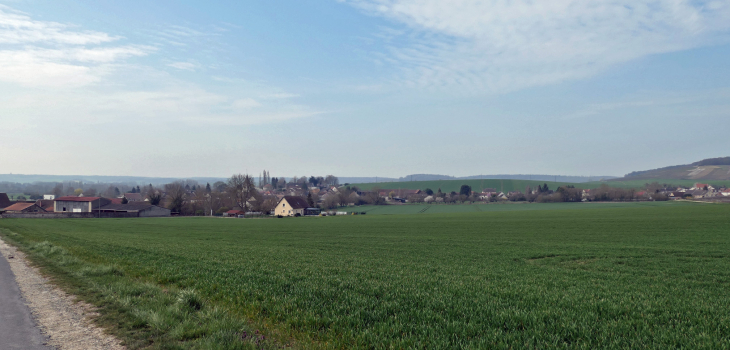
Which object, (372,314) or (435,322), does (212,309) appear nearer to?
(372,314)

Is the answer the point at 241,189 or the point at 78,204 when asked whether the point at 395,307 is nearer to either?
the point at 241,189

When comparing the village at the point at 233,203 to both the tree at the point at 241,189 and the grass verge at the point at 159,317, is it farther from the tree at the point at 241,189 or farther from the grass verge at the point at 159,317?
the grass verge at the point at 159,317

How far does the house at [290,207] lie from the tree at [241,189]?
10.2 meters

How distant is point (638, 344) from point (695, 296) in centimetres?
670

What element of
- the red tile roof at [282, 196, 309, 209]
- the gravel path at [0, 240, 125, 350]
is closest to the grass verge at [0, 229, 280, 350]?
the gravel path at [0, 240, 125, 350]

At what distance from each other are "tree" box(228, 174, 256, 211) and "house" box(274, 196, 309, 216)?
1018 cm

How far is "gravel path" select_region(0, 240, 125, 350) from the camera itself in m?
7.18

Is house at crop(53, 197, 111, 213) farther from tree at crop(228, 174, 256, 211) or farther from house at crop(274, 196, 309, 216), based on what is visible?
house at crop(274, 196, 309, 216)

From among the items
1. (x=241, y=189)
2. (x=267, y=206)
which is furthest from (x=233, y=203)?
(x=267, y=206)

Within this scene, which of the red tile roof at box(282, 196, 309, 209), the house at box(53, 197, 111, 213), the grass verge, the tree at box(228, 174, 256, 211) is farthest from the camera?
the tree at box(228, 174, 256, 211)

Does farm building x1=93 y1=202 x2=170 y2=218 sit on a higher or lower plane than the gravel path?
lower

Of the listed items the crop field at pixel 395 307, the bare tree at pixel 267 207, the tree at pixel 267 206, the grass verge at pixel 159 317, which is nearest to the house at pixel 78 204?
the bare tree at pixel 267 207

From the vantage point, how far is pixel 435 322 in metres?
7.84

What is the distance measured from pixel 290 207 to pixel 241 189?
17553mm
